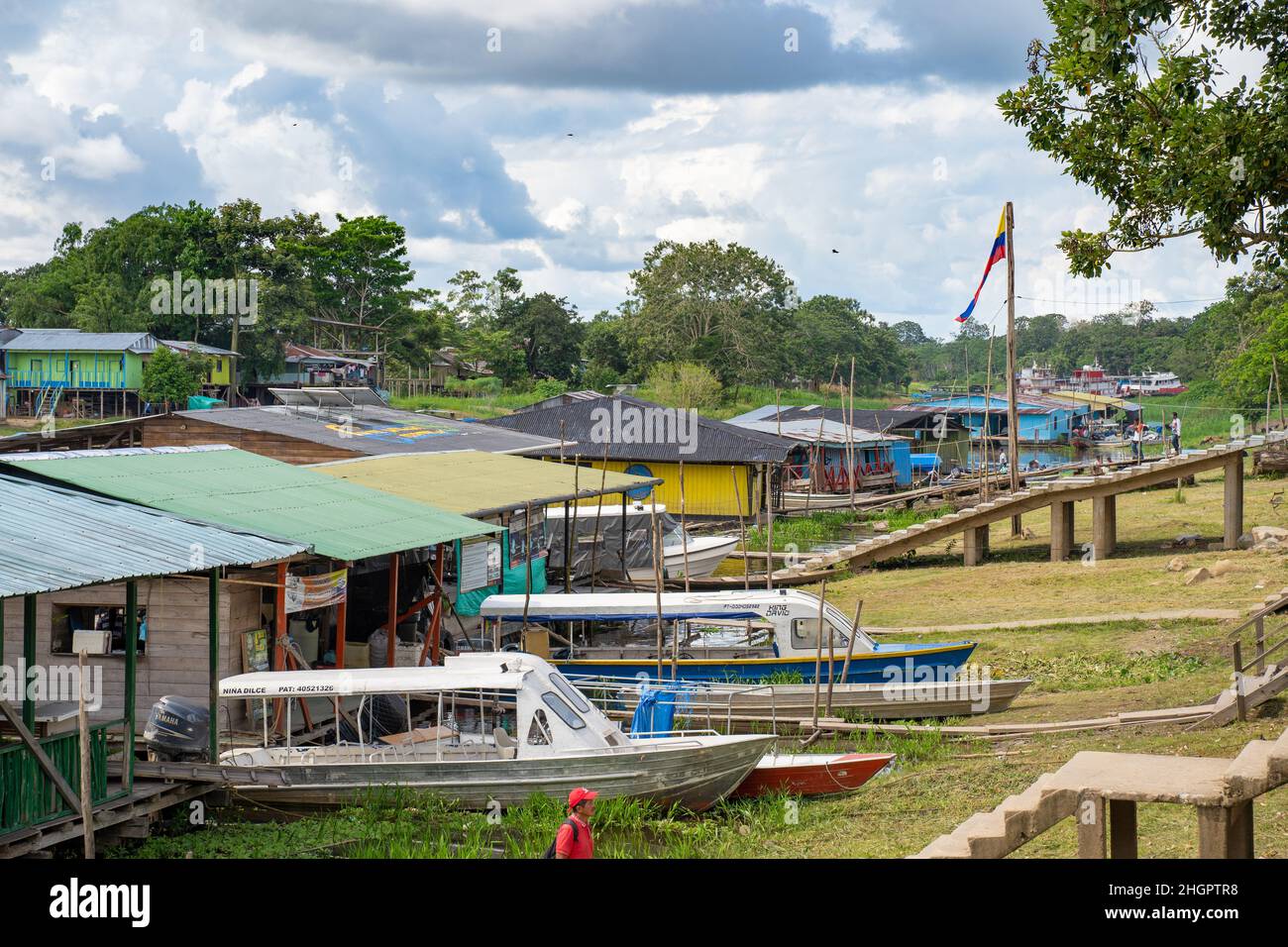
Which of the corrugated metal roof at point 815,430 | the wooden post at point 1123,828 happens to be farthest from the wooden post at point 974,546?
the wooden post at point 1123,828

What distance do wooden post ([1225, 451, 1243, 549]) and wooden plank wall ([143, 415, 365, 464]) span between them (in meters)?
19.5

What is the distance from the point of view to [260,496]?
17.8 meters

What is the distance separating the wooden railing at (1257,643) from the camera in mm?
14203

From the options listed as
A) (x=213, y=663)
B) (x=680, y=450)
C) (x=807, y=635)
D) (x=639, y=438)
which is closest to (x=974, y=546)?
(x=680, y=450)

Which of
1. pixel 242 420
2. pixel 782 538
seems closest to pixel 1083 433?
pixel 782 538

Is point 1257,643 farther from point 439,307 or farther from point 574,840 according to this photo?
point 439,307

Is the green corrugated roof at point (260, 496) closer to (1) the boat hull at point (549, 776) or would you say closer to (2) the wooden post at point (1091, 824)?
(1) the boat hull at point (549, 776)

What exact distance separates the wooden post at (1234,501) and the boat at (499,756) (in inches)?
762

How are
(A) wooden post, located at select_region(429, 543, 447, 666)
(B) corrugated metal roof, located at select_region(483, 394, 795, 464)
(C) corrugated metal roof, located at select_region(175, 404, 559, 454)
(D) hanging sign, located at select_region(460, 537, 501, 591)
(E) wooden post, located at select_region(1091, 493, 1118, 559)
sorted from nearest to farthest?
(A) wooden post, located at select_region(429, 543, 447, 666), (D) hanging sign, located at select_region(460, 537, 501, 591), (C) corrugated metal roof, located at select_region(175, 404, 559, 454), (E) wooden post, located at select_region(1091, 493, 1118, 559), (B) corrugated metal roof, located at select_region(483, 394, 795, 464)

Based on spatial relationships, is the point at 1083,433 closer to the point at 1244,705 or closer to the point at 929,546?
the point at 929,546

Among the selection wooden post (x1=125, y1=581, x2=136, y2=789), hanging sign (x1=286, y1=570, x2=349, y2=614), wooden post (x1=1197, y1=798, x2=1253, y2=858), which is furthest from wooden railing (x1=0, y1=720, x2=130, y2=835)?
wooden post (x1=1197, y1=798, x2=1253, y2=858)

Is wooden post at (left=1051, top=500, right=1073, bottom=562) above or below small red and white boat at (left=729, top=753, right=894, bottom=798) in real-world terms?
above

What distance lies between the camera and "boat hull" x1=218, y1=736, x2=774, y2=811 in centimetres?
1382
